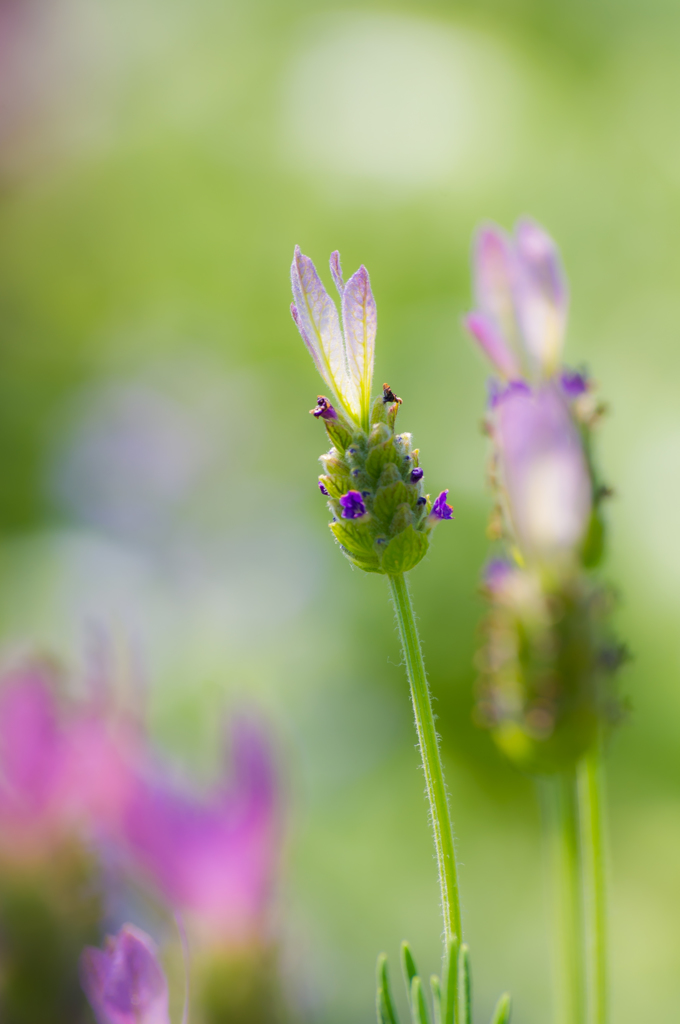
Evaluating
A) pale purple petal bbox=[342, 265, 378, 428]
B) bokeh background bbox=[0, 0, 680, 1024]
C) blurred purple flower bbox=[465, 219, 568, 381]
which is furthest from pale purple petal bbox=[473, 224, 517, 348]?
bokeh background bbox=[0, 0, 680, 1024]

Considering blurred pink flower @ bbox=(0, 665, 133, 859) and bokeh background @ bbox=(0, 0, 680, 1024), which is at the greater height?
bokeh background @ bbox=(0, 0, 680, 1024)

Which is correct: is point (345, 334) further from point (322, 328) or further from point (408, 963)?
point (408, 963)

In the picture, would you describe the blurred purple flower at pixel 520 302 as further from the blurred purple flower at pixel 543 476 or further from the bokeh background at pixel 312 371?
the bokeh background at pixel 312 371

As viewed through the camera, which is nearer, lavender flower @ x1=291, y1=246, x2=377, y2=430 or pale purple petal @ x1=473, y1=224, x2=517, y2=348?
lavender flower @ x1=291, y1=246, x2=377, y2=430

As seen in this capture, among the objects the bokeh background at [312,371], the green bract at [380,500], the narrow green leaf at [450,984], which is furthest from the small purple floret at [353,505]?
the bokeh background at [312,371]

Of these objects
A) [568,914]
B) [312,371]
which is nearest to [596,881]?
[568,914]

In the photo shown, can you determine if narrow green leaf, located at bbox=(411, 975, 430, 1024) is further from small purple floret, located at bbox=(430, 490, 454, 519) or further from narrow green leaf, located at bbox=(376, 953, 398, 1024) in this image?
small purple floret, located at bbox=(430, 490, 454, 519)

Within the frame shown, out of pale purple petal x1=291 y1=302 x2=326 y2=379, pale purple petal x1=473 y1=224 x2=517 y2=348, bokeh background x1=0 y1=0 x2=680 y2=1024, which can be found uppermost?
bokeh background x1=0 y1=0 x2=680 y2=1024

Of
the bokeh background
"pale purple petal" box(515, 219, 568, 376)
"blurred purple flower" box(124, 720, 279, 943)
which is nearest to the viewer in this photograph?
"blurred purple flower" box(124, 720, 279, 943)
